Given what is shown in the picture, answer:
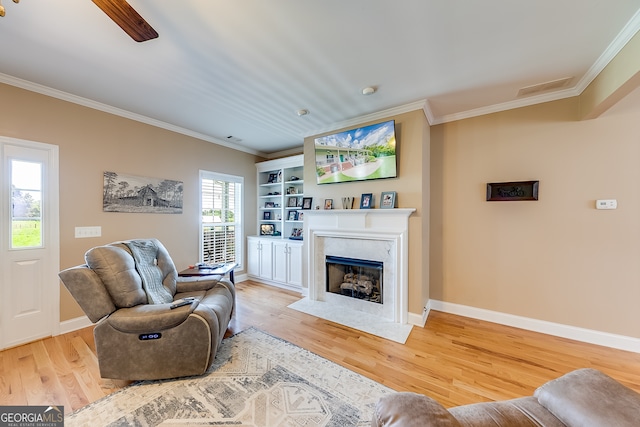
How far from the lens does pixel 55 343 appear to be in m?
2.41

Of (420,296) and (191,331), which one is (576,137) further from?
(191,331)

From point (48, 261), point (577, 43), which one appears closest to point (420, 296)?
point (577, 43)

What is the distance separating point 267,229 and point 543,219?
4315mm

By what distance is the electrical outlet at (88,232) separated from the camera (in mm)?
2752

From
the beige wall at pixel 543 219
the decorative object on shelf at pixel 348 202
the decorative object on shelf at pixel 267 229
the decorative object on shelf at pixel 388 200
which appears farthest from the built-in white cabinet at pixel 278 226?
the beige wall at pixel 543 219

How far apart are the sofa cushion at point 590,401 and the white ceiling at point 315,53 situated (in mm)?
2141

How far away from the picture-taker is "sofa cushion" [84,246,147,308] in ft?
6.06

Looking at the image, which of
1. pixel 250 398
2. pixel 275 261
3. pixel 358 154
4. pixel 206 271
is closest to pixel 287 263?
pixel 275 261

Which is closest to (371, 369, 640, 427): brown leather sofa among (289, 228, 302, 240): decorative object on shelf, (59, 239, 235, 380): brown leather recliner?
(59, 239, 235, 380): brown leather recliner

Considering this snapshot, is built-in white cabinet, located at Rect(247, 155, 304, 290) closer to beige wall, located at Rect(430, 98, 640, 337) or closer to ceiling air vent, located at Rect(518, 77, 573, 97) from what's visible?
beige wall, located at Rect(430, 98, 640, 337)

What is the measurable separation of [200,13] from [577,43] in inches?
113

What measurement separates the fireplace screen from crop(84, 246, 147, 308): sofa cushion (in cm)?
229

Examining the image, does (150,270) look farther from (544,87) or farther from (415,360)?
(544,87)

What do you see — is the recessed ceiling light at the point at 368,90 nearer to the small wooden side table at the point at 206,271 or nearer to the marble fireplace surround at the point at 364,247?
the marble fireplace surround at the point at 364,247
